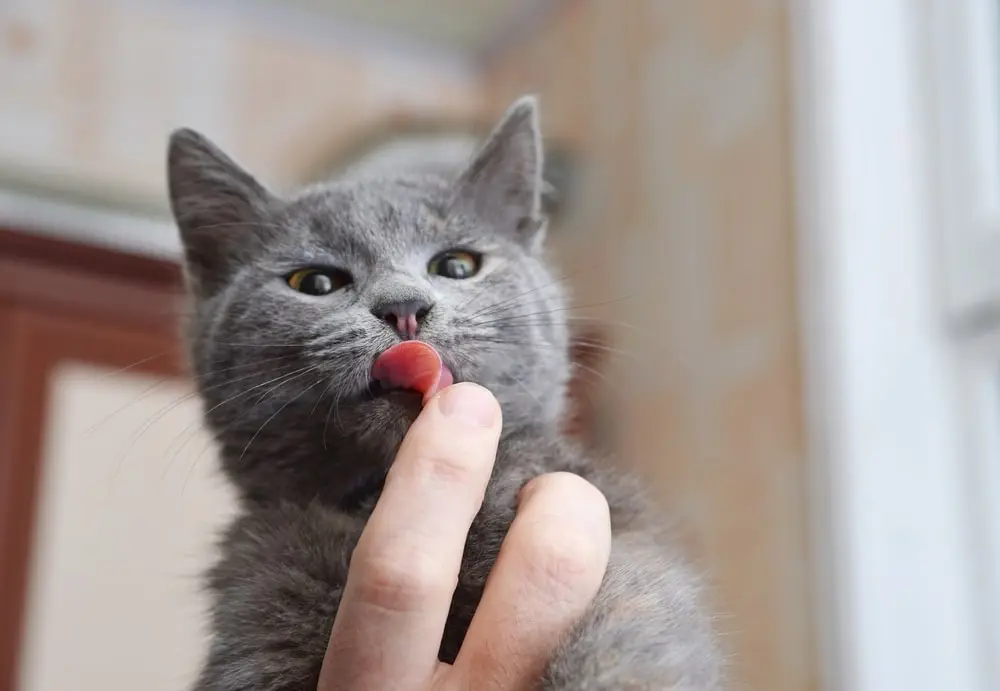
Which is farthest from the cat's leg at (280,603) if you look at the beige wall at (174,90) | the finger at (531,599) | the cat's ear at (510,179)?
the beige wall at (174,90)

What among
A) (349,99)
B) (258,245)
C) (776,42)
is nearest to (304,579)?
(258,245)

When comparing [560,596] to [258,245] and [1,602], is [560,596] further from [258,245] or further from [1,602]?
[1,602]

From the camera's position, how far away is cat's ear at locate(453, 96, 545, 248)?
0.89 m

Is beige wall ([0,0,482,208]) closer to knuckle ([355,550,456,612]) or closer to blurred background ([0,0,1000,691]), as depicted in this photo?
blurred background ([0,0,1000,691])

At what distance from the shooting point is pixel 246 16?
250 centimetres

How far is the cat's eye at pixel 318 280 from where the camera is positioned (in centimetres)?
79

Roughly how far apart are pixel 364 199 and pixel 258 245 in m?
0.11

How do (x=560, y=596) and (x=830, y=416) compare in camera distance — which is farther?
(x=830, y=416)

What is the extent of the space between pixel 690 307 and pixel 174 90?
1.44 m

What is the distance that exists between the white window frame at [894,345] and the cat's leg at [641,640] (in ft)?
2.68

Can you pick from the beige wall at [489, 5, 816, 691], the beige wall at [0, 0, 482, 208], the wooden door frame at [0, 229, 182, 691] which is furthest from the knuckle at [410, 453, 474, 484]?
the beige wall at [0, 0, 482, 208]

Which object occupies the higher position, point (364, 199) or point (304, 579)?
point (364, 199)

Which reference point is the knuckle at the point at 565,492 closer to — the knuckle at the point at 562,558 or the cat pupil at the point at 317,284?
the knuckle at the point at 562,558

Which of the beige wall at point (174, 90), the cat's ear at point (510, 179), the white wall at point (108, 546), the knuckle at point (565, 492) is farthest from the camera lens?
Result: the beige wall at point (174, 90)
